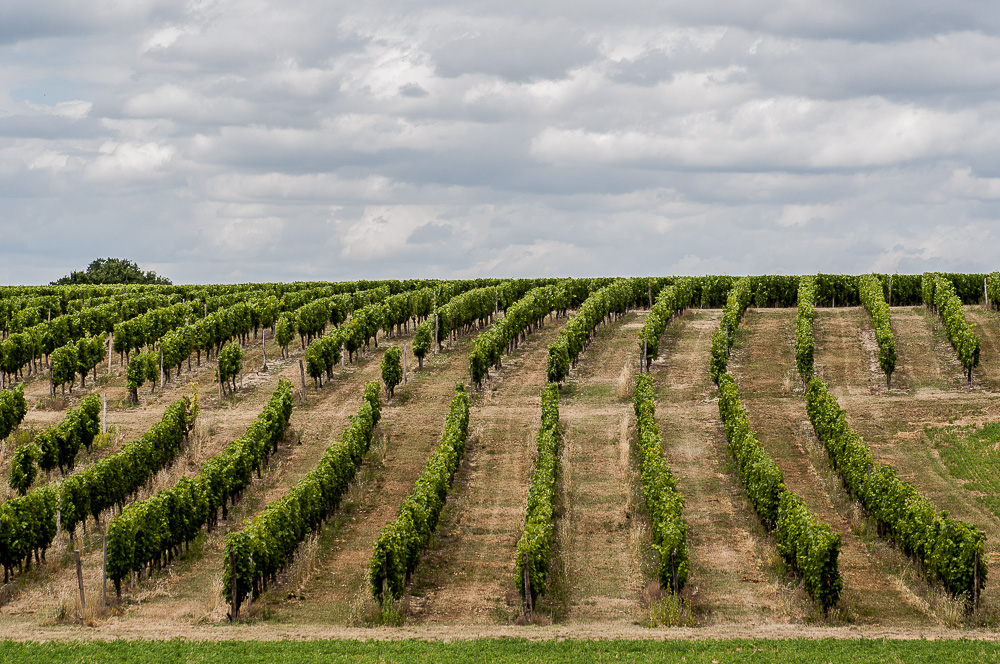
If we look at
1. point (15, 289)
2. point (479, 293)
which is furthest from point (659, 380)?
point (15, 289)

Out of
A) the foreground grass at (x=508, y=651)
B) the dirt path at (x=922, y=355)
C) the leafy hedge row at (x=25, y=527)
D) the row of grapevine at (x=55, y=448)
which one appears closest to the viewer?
the foreground grass at (x=508, y=651)

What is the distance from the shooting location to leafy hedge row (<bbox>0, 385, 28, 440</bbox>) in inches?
1822

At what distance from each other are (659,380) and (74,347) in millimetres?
31150

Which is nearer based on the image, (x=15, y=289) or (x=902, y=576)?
(x=902, y=576)

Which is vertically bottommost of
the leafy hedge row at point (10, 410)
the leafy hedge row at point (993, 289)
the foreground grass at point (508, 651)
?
the foreground grass at point (508, 651)

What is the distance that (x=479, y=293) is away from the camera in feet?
237

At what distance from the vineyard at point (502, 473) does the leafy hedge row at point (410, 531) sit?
102 millimetres

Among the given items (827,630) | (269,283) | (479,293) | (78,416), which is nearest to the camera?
(827,630)

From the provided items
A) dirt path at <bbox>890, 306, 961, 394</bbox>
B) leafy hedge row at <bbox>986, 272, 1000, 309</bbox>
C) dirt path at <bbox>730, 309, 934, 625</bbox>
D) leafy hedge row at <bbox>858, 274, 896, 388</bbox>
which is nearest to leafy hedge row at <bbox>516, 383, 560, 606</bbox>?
dirt path at <bbox>730, 309, 934, 625</bbox>

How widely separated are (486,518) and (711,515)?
8056 mm

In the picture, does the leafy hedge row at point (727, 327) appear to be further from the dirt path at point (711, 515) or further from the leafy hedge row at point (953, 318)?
the leafy hedge row at point (953, 318)

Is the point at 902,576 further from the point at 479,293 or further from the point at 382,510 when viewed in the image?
the point at 479,293

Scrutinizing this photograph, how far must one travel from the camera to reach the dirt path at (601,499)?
102 ft

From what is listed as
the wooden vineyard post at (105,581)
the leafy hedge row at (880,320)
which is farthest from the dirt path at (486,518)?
the leafy hedge row at (880,320)
